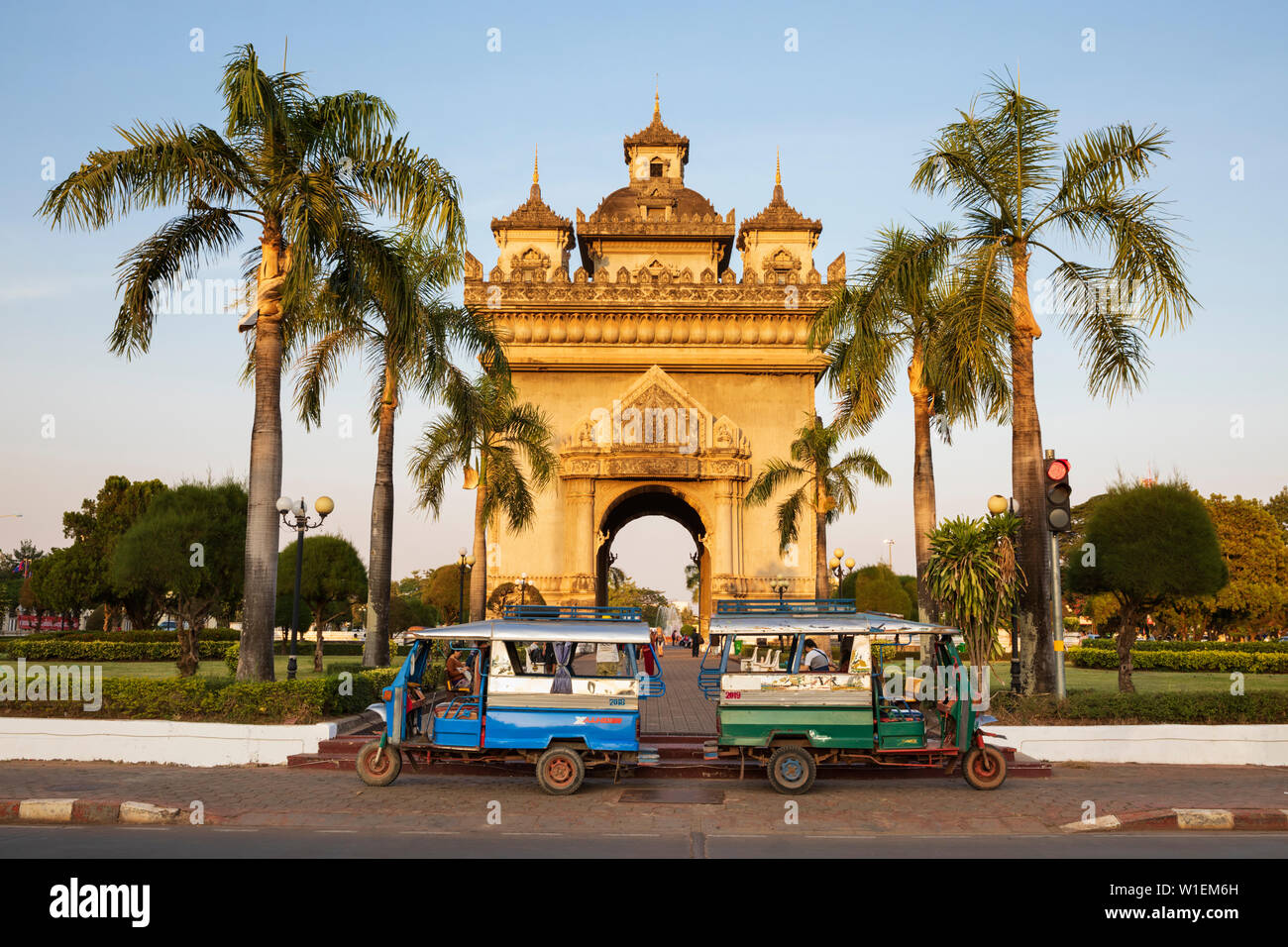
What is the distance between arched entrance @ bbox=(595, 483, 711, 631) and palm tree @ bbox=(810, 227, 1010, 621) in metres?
18.0

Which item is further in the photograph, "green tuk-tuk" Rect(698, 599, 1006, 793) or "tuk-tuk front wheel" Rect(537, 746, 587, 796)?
"green tuk-tuk" Rect(698, 599, 1006, 793)

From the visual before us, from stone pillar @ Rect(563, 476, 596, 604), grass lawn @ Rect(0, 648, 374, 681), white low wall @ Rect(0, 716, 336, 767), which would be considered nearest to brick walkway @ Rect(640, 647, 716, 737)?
white low wall @ Rect(0, 716, 336, 767)

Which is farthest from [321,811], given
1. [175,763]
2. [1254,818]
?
[1254,818]

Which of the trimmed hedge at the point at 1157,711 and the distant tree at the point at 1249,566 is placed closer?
the trimmed hedge at the point at 1157,711

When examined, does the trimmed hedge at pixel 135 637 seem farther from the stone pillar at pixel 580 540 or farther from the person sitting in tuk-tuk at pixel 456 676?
the person sitting in tuk-tuk at pixel 456 676

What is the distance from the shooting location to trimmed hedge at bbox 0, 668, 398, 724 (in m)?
14.6

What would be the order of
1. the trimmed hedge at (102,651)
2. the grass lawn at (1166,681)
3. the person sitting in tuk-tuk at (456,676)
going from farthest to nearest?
1. the trimmed hedge at (102,651)
2. the grass lawn at (1166,681)
3. the person sitting in tuk-tuk at (456,676)

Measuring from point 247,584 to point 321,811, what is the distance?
218 inches

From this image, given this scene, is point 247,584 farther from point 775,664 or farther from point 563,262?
point 563,262

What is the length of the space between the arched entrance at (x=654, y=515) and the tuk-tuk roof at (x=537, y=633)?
2667 centimetres

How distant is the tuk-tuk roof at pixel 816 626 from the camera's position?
40.0ft

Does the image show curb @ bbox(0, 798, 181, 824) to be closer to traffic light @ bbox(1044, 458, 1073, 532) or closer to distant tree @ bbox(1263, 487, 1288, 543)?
traffic light @ bbox(1044, 458, 1073, 532)

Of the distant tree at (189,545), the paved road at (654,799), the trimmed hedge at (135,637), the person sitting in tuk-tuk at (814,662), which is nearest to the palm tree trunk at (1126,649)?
the paved road at (654,799)
